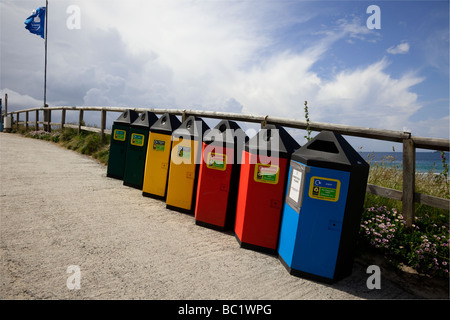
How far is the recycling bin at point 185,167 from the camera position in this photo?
4.54 m

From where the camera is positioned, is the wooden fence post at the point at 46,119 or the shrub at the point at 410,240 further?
the wooden fence post at the point at 46,119

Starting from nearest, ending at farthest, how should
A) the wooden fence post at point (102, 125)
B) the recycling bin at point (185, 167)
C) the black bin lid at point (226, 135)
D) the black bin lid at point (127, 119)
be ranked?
the black bin lid at point (226, 135)
the recycling bin at point (185, 167)
the black bin lid at point (127, 119)
the wooden fence post at point (102, 125)

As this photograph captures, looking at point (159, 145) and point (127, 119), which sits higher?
point (127, 119)

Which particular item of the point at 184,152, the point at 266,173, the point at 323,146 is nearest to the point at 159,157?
the point at 184,152

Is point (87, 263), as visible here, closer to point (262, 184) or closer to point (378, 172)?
point (262, 184)

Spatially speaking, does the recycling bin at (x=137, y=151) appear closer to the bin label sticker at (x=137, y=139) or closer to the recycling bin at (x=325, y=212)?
the bin label sticker at (x=137, y=139)

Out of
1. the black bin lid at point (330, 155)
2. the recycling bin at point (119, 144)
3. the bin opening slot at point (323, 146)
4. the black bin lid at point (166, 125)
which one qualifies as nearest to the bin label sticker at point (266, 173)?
the black bin lid at point (330, 155)

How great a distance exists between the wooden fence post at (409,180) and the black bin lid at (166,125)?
374 cm

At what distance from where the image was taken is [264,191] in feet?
11.2

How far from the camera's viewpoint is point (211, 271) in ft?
9.36

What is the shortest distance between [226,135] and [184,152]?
0.93m

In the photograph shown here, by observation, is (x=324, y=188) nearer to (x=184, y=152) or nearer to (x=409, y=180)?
(x=409, y=180)

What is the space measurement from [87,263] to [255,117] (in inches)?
147

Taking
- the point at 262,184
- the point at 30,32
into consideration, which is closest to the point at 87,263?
the point at 262,184
